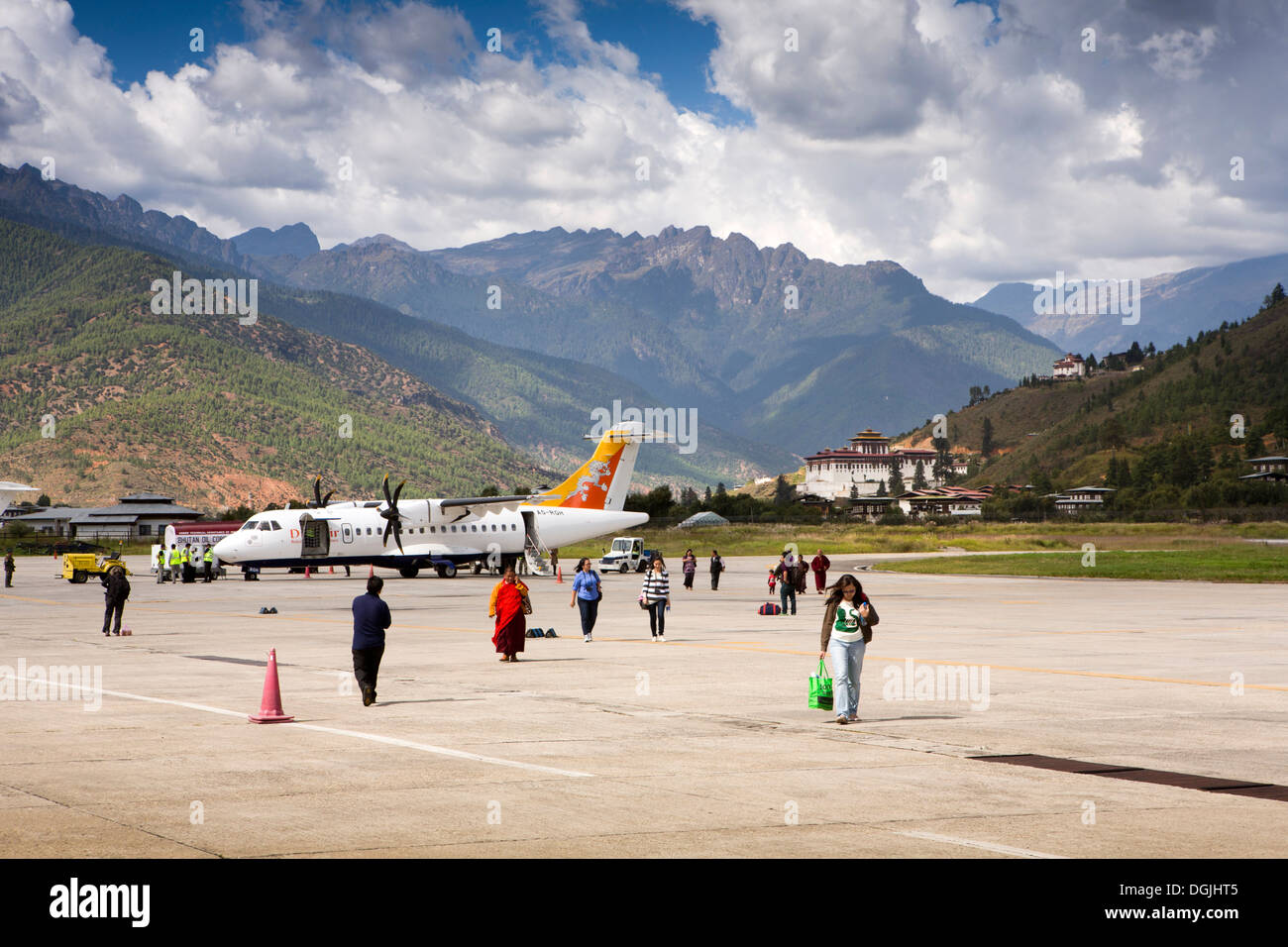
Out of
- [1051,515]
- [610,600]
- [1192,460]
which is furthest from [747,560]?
[1192,460]

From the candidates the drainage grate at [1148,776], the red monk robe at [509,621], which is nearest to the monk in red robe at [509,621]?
the red monk robe at [509,621]

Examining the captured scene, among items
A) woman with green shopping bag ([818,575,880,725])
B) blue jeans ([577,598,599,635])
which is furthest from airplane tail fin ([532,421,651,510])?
woman with green shopping bag ([818,575,880,725])

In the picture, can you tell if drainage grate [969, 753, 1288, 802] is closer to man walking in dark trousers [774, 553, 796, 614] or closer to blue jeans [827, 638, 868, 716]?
blue jeans [827, 638, 868, 716]

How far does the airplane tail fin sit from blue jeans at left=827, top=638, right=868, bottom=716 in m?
51.3

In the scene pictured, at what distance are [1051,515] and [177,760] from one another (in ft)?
399

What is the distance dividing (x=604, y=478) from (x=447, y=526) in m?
10.0

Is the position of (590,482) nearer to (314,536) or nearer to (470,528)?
(470,528)

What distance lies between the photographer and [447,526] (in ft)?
200

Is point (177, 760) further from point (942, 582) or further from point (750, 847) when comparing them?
point (942, 582)

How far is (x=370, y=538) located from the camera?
57.7m

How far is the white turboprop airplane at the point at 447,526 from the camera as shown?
179 ft

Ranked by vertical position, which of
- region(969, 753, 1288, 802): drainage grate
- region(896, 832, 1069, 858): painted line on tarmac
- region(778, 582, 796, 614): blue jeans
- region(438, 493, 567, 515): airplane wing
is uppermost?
region(438, 493, 567, 515): airplane wing

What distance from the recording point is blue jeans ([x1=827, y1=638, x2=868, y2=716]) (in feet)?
49.9
